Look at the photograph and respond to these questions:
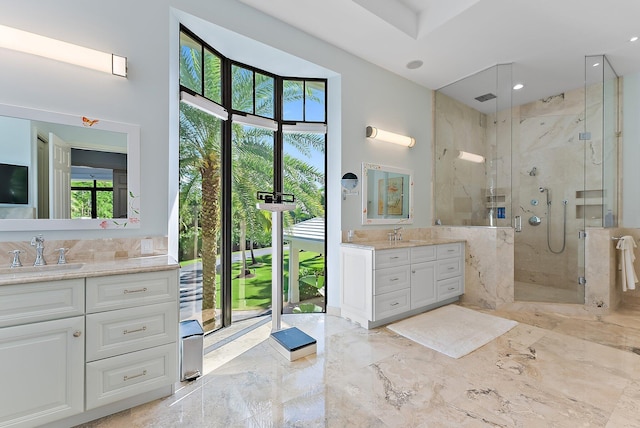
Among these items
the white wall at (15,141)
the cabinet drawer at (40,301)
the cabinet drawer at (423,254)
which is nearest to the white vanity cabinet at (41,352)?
the cabinet drawer at (40,301)

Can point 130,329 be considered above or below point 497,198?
below

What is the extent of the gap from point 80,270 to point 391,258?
254cm

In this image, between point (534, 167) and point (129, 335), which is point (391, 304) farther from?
point (534, 167)

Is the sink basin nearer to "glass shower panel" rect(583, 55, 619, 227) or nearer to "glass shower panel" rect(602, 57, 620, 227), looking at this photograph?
"glass shower panel" rect(583, 55, 619, 227)

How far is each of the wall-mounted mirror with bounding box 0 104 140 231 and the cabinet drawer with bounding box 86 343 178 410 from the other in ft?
2.94

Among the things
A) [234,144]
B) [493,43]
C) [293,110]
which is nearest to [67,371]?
[234,144]

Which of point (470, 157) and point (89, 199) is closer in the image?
point (89, 199)

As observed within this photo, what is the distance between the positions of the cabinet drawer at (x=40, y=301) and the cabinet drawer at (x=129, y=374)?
34cm

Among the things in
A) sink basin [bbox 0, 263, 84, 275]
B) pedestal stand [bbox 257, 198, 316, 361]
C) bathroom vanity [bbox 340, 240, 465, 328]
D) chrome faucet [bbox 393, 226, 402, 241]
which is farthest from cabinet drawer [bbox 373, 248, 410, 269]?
sink basin [bbox 0, 263, 84, 275]

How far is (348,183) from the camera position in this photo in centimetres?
336

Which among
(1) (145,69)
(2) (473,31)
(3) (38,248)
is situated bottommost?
(3) (38,248)

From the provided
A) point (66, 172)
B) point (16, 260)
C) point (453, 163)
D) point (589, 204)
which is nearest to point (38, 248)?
point (16, 260)

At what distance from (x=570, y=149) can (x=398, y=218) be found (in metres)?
2.73

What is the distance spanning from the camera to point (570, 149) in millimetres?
4141
